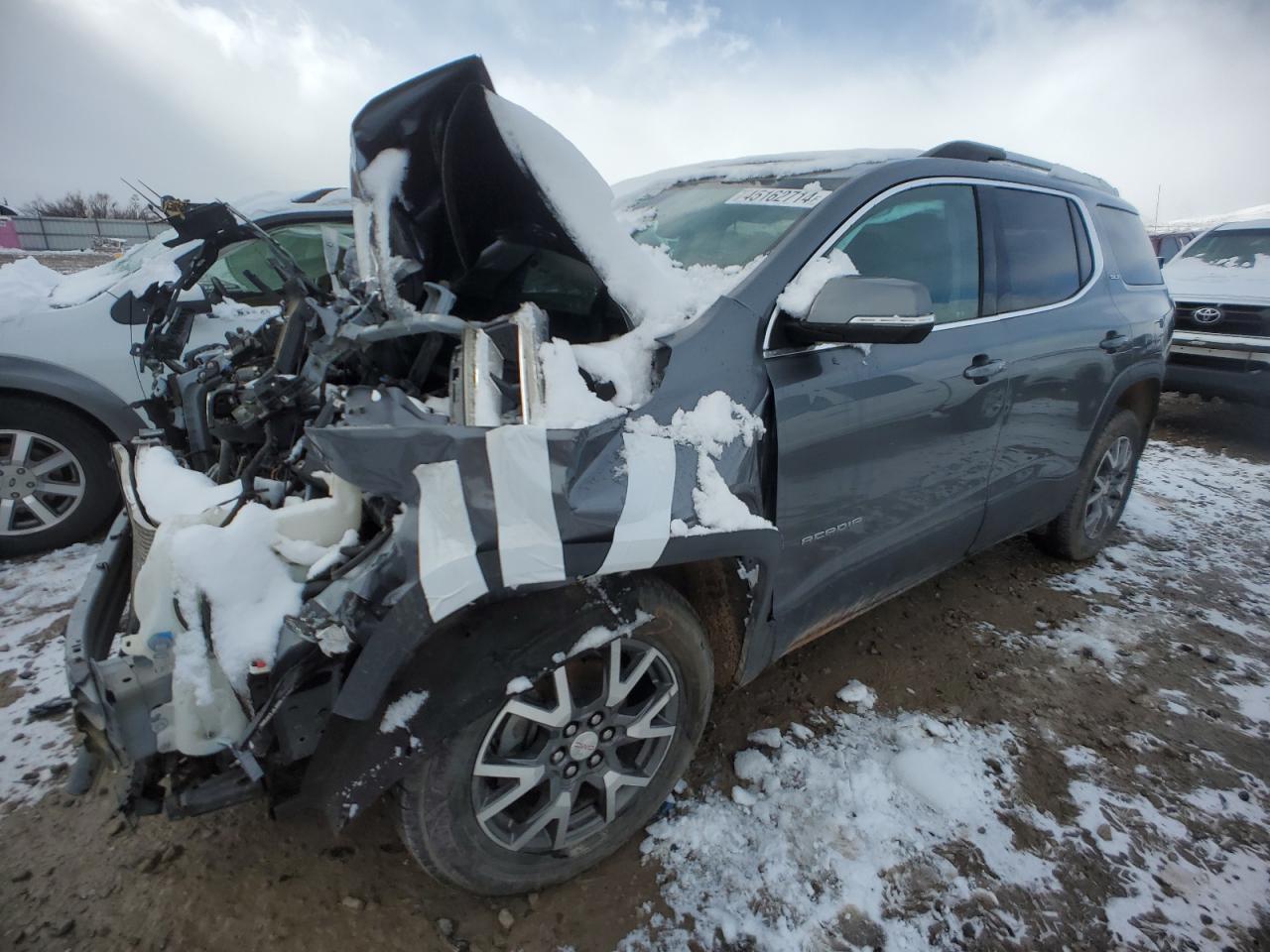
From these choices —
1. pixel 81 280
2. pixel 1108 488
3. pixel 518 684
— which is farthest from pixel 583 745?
pixel 81 280

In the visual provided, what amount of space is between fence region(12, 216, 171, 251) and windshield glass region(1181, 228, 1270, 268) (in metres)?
29.9

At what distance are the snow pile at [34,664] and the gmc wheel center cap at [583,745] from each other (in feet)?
4.97

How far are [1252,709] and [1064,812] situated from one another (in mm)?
1179

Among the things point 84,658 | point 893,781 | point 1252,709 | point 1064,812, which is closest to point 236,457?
point 84,658

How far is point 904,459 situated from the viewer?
2.20m

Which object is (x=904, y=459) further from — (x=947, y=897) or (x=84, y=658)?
(x=84, y=658)

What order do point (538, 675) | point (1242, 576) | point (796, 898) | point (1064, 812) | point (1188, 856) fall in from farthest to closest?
point (1242, 576)
point (1064, 812)
point (1188, 856)
point (796, 898)
point (538, 675)

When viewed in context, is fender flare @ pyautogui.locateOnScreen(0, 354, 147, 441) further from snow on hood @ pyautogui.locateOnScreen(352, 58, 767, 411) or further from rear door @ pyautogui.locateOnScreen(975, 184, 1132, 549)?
rear door @ pyautogui.locateOnScreen(975, 184, 1132, 549)

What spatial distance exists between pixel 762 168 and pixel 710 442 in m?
1.46

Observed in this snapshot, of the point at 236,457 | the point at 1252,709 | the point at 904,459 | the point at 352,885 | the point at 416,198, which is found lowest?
the point at 1252,709

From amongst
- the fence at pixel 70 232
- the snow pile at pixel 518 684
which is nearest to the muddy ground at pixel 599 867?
the snow pile at pixel 518 684

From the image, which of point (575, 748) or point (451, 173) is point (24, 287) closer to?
point (451, 173)

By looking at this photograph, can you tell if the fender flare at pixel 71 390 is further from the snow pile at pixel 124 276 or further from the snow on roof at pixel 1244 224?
the snow on roof at pixel 1244 224

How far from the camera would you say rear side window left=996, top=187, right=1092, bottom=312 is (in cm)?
260
